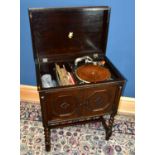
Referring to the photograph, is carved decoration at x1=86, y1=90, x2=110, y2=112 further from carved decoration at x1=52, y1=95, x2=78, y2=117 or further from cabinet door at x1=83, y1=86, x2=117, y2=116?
carved decoration at x1=52, y1=95, x2=78, y2=117

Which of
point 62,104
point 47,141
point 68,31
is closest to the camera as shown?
point 62,104

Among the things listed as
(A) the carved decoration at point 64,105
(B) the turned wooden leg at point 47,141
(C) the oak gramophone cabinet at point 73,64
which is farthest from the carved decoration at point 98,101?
(B) the turned wooden leg at point 47,141

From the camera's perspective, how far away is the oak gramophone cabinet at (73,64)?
1294 mm

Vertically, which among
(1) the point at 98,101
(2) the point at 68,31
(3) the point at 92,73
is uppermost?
(2) the point at 68,31

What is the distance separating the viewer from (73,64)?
4.99 feet

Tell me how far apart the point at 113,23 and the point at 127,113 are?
2.89 feet

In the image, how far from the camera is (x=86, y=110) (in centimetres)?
140

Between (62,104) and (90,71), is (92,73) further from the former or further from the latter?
(62,104)

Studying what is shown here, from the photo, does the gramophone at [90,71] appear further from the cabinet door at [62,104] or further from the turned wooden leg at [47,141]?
the turned wooden leg at [47,141]

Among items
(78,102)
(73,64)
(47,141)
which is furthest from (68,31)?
(47,141)

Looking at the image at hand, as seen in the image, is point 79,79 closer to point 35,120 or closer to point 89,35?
point 89,35

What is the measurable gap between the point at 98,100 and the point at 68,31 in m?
0.50
